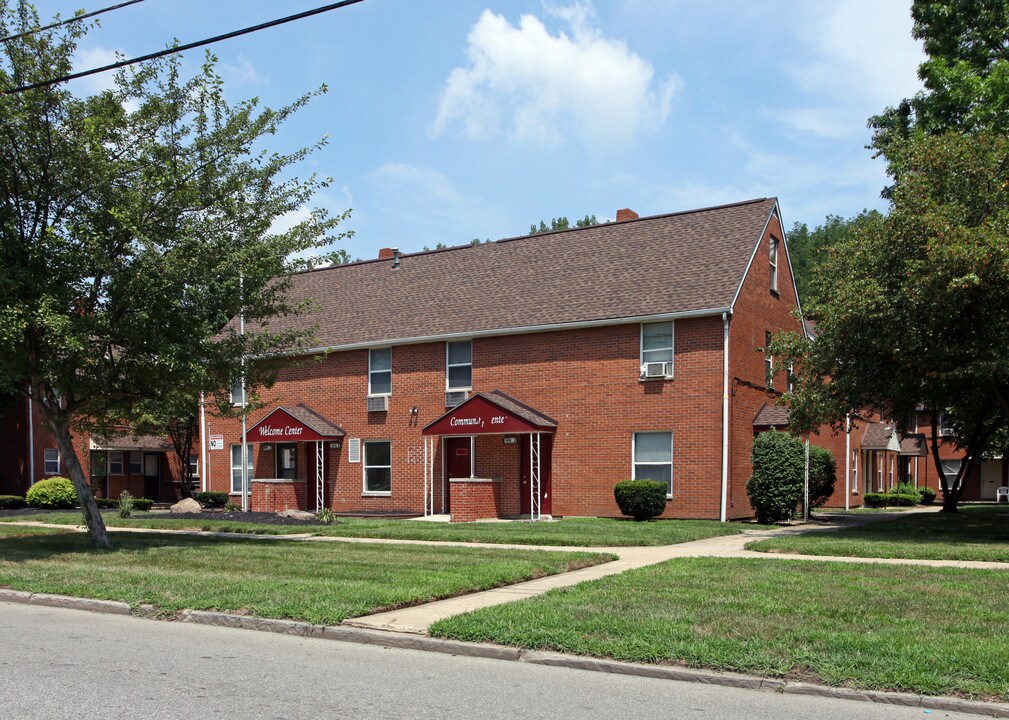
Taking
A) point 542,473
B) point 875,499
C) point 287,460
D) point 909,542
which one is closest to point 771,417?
point 542,473

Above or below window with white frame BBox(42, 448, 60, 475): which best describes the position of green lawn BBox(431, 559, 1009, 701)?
above

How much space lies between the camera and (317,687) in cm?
715

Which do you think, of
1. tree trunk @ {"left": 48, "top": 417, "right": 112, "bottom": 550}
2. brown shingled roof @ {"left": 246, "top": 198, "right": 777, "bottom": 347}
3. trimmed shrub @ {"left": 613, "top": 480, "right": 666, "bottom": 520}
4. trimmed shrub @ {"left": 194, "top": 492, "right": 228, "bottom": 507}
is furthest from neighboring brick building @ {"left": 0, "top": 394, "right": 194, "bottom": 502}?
trimmed shrub @ {"left": 613, "top": 480, "right": 666, "bottom": 520}

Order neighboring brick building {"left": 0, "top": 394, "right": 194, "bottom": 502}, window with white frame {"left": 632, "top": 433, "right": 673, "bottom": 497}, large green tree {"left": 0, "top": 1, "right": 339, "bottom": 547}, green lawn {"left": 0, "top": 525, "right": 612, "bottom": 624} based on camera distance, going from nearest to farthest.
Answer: green lawn {"left": 0, "top": 525, "right": 612, "bottom": 624} < large green tree {"left": 0, "top": 1, "right": 339, "bottom": 547} < window with white frame {"left": 632, "top": 433, "right": 673, "bottom": 497} < neighboring brick building {"left": 0, "top": 394, "right": 194, "bottom": 502}

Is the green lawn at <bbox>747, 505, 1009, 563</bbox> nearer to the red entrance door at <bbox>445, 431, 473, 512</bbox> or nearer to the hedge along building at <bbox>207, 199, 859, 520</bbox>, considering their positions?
the hedge along building at <bbox>207, 199, 859, 520</bbox>

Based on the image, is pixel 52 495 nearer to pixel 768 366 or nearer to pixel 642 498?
pixel 642 498

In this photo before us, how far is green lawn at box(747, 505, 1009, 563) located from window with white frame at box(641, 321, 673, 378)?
5720 millimetres

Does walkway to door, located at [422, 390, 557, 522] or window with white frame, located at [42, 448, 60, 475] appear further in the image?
window with white frame, located at [42, 448, 60, 475]

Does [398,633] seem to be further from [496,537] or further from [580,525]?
[580,525]

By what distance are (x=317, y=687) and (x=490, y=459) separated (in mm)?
18553

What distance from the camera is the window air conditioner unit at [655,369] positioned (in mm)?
23453

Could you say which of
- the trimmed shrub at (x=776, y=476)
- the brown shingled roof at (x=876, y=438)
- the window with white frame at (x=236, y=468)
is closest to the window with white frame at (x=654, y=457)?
the trimmed shrub at (x=776, y=476)

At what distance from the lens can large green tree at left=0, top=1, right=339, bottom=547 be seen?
1438 cm

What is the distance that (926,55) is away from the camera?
27.1 metres
